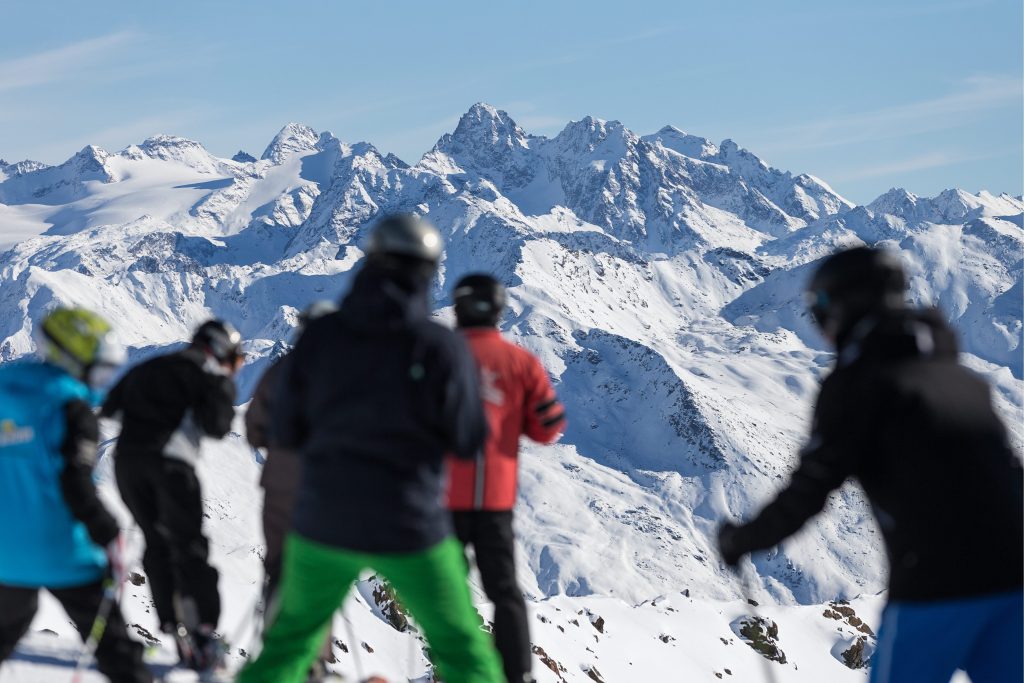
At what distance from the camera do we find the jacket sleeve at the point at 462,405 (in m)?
4.32

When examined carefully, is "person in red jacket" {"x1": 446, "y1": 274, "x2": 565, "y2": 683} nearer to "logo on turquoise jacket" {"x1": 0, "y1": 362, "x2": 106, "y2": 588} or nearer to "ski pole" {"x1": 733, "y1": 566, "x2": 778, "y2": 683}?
"ski pole" {"x1": 733, "y1": 566, "x2": 778, "y2": 683}

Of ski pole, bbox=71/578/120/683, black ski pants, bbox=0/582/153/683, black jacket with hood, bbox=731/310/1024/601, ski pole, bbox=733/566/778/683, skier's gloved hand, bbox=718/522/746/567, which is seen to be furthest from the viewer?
ski pole, bbox=71/578/120/683

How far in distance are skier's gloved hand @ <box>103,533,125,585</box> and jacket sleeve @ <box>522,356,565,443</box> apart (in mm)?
2693

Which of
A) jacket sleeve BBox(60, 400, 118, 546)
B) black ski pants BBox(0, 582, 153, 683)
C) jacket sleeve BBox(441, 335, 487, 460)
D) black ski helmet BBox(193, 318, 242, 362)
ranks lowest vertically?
black ski pants BBox(0, 582, 153, 683)

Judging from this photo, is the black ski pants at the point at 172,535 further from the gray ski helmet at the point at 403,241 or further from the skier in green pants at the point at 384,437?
the gray ski helmet at the point at 403,241

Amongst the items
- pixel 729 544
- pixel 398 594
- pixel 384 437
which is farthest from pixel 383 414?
pixel 729 544

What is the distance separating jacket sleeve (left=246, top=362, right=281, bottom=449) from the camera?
23.4 ft

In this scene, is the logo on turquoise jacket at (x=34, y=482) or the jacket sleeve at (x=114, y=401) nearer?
the logo on turquoise jacket at (x=34, y=482)

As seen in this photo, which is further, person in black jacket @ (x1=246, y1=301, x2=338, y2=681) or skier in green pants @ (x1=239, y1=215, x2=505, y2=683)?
person in black jacket @ (x1=246, y1=301, x2=338, y2=681)

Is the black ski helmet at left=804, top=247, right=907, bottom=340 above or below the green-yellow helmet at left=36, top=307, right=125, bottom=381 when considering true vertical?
above

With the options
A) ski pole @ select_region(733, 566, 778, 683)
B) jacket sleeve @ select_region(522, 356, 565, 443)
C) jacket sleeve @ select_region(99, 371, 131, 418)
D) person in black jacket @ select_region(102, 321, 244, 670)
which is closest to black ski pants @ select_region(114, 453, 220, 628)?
person in black jacket @ select_region(102, 321, 244, 670)

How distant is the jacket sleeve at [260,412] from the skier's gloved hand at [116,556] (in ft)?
4.97

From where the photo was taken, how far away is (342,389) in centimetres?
432

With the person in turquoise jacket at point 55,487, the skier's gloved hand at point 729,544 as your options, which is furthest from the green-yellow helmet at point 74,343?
the skier's gloved hand at point 729,544
